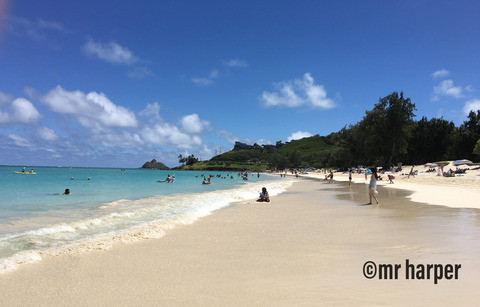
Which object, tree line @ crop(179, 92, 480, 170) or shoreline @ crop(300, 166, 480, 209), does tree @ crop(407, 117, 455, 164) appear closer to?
tree line @ crop(179, 92, 480, 170)

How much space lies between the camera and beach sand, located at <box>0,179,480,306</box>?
4.66 metres

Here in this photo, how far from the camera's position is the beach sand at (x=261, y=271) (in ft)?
15.3

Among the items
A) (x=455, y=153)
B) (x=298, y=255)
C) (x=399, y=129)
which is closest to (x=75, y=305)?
(x=298, y=255)

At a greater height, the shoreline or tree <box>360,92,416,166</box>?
tree <box>360,92,416,166</box>

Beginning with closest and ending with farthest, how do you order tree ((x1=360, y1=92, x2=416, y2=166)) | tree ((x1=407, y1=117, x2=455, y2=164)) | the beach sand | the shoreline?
the beach sand < the shoreline < tree ((x1=360, y1=92, x2=416, y2=166)) < tree ((x1=407, y1=117, x2=455, y2=164))

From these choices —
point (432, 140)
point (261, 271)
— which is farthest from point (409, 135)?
point (261, 271)

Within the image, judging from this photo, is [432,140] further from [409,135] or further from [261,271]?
[261,271]

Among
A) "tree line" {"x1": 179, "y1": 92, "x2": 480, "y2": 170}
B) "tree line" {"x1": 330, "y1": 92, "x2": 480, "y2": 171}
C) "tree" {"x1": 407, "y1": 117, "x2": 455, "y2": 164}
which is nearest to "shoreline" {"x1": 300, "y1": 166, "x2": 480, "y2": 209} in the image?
"tree line" {"x1": 179, "y1": 92, "x2": 480, "y2": 170}

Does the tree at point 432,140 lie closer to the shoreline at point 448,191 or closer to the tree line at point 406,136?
the tree line at point 406,136

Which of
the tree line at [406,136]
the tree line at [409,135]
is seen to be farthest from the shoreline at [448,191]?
the tree line at [409,135]

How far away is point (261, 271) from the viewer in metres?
6.00

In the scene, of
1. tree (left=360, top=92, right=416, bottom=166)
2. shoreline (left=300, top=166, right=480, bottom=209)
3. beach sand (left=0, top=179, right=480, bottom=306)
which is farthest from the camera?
tree (left=360, top=92, right=416, bottom=166)

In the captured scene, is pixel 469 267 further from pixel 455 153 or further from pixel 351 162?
pixel 351 162

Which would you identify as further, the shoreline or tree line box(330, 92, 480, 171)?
tree line box(330, 92, 480, 171)
